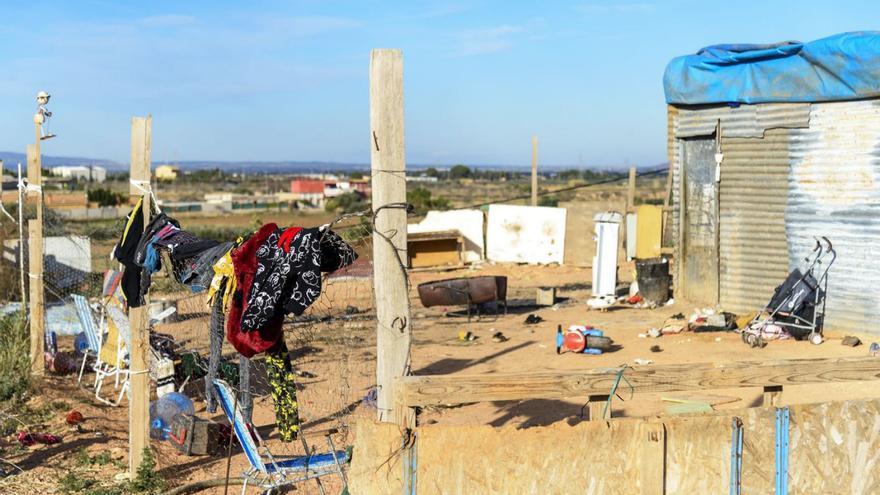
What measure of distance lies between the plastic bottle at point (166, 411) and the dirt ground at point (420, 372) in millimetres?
164

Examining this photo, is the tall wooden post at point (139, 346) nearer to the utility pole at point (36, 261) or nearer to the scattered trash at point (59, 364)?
the utility pole at point (36, 261)

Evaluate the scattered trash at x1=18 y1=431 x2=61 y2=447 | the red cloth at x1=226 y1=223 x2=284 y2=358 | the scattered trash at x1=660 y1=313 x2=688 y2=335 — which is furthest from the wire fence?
the scattered trash at x1=660 y1=313 x2=688 y2=335

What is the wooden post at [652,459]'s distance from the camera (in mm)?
4832

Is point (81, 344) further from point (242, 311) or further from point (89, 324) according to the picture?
point (242, 311)

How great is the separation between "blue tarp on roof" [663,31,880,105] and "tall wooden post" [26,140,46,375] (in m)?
9.16

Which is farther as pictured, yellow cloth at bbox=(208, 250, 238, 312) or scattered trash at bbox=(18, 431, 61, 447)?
scattered trash at bbox=(18, 431, 61, 447)

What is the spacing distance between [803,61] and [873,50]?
1.23 m

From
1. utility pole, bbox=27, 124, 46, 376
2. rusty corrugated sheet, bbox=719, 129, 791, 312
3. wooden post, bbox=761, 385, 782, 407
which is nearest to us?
wooden post, bbox=761, 385, 782, 407

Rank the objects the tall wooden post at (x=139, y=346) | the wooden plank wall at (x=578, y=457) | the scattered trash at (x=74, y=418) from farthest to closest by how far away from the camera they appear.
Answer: the scattered trash at (x=74, y=418) → the tall wooden post at (x=139, y=346) → the wooden plank wall at (x=578, y=457)

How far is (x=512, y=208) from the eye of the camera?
23.4 meters

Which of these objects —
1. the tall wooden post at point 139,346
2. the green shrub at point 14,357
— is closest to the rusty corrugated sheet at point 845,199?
the tall wooden post at point 139,346

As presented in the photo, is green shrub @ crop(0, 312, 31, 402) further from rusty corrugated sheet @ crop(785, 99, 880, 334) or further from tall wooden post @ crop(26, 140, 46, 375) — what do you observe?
rusty corrugated sheet @ crop(785, 99, 880, 334)

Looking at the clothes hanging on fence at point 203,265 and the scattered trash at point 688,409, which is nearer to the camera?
the scattered trash at point 688,409

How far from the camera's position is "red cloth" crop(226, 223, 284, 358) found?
6.14 m
